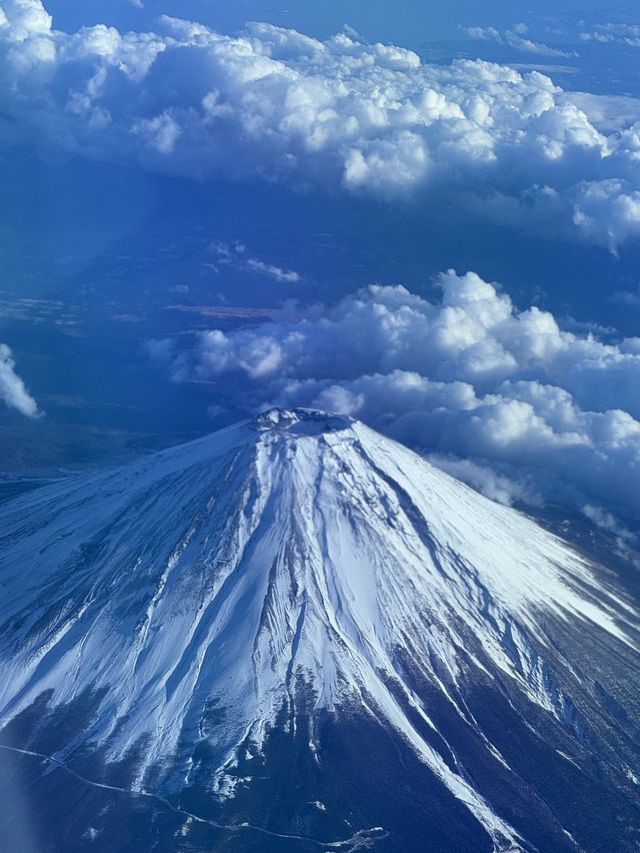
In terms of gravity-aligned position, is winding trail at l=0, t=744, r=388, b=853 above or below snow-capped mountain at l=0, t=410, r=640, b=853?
below

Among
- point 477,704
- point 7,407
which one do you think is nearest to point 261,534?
point 477,704

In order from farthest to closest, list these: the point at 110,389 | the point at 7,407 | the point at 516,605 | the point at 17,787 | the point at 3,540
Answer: the point at 110,389
the point at 7,407
the point at 3,540
the point at 516,605
the point at 17,787

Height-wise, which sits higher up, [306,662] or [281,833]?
[306,662]

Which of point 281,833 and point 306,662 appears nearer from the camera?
point 281,833

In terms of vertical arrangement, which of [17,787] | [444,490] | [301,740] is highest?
[444,490]

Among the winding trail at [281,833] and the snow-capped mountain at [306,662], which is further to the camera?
the snow-capped mountain at [306,662]

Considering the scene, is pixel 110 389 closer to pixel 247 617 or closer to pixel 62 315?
pixel 62 315

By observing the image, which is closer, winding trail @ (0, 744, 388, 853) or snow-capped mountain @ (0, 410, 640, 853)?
winding trail @ (0, 744, 388, 853)

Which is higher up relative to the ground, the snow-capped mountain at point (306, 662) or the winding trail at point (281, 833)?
the snow-capped mountain at point (306, 662)
